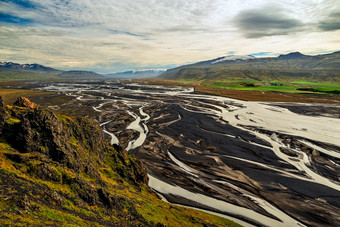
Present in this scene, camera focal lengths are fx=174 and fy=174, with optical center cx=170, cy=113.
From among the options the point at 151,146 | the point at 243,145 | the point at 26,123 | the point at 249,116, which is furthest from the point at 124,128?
the point at 249,116

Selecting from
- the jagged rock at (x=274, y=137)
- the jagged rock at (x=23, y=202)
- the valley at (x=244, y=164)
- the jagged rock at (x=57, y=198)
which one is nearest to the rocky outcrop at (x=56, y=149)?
the jagged rock at (x=57, y=198)

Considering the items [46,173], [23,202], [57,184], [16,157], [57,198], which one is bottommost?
[57,198]

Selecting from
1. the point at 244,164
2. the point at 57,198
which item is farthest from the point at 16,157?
the point at 244,164

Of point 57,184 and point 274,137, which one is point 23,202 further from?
point 274,137

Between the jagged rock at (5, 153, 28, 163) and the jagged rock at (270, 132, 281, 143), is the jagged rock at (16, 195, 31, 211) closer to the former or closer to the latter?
the jagged rock at (5, 153, 28, 163)

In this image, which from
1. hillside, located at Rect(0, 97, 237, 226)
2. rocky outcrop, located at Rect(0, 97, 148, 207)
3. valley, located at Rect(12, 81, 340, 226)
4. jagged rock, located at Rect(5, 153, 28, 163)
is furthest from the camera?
valley, located at Rect(12, 81, 340, 226)

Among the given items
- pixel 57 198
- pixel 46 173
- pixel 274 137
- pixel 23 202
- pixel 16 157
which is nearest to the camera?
pixel 23 202

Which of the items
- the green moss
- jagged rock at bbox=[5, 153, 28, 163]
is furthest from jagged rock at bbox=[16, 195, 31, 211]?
the green moss

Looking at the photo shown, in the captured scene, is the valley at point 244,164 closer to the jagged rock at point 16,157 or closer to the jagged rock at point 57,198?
the jagged rock at point 57,198
